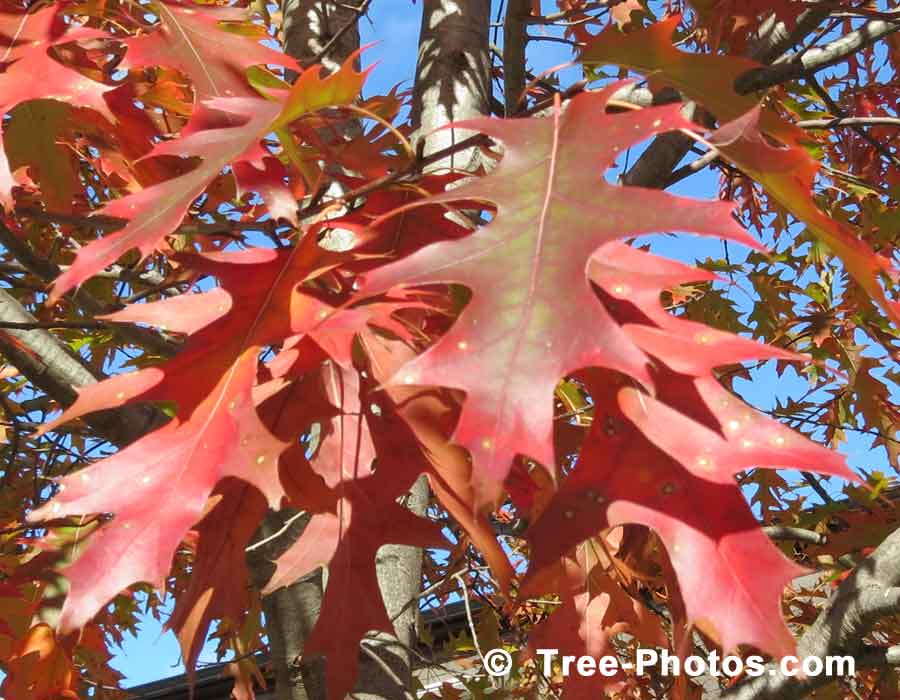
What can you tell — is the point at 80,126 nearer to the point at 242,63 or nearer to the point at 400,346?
the point at 242,63

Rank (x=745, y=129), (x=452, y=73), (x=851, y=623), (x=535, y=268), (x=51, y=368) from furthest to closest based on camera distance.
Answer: (x=452, y=73) → (x=51, y=368) → (x=851, y=623) → (x=745, y=129) → (x=535, y=268)

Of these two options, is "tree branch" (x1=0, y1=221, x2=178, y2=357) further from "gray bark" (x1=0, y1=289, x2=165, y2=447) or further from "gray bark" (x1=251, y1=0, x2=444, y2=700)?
"gray bark" (x1=251, y1=0, x2=444, y2=700)

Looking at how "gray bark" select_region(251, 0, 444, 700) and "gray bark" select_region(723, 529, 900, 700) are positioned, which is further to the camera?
"gray bark" select_region(251, 0, 444, 700)

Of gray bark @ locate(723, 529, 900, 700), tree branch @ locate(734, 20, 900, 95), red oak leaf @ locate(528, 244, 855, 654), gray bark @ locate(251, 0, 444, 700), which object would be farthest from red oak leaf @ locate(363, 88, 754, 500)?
tree branch @ locate(734, 20, 900, 95)

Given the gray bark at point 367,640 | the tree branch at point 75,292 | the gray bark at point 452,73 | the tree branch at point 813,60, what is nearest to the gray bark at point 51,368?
the tree branch at point 75,292

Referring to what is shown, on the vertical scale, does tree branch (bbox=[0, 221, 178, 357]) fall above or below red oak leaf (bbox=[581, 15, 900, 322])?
above

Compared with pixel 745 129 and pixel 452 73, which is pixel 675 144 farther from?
pixel 745 129

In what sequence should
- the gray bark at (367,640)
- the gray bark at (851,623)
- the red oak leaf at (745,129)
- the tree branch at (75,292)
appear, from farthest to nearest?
the gray bark at (367,640)
the tree branch at (75,292)
the gray bark at (851,623)
the red oak leaf at (745,129)

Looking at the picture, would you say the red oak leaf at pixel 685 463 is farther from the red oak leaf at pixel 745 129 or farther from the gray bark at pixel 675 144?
the gray bark at pixel 675 144

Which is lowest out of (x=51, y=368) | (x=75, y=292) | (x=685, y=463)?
(x=685, y=463)

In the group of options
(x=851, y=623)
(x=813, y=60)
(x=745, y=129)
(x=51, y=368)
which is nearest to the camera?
(x=745, y=129)

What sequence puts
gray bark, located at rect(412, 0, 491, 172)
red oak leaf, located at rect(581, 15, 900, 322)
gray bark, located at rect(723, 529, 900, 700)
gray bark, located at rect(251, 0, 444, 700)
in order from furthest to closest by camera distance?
gray bark, located at rect(412, 0, 491, 172) < gray bark, located at rect(251, 0, 444, 700) < gray bark, located at rect(723, 529, 900, 700) < red oak leaf, located at rect(581, 15, 900, 322)

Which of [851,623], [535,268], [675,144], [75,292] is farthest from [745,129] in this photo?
[75,292]

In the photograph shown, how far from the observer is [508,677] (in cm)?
208
